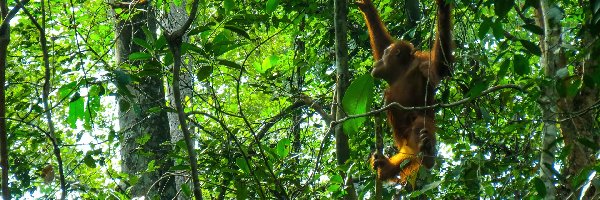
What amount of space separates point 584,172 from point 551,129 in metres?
0.67

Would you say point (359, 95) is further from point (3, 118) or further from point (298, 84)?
point (298, 84)

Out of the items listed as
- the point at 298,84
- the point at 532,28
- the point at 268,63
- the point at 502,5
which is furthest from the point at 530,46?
the point at 298,84

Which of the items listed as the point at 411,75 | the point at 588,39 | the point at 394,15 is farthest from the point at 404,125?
the point at 588,39

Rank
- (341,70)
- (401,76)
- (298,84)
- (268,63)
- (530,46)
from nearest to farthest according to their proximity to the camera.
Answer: (530,46), (341,70), (268,63), (298,84), (401,76)

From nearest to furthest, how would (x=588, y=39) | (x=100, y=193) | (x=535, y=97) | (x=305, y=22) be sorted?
(x=535, y=97), (x=100, y=193), (x=588, y=39), (x=305, y=22)

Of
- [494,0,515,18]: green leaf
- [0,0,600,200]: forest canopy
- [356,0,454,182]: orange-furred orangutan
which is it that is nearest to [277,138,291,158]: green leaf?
[0,0,600,200]: forest canopy

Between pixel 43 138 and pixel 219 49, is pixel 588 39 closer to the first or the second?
pixel 219 49

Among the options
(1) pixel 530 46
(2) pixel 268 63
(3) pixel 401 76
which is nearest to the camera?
(1) pixel 530 46

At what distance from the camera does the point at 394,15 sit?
21.0 ft

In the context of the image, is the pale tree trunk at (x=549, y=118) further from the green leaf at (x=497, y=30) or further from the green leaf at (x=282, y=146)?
the green leaf at (x=282, y=146)

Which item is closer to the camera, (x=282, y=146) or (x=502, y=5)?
(x=502, y=5)

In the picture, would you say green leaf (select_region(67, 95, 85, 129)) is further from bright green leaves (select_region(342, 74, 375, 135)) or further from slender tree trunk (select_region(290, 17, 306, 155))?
slender tree trunk (select_region(290, 17, 306, 155))

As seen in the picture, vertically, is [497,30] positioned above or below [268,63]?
below

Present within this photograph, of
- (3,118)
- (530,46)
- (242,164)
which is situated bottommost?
(3,118)
